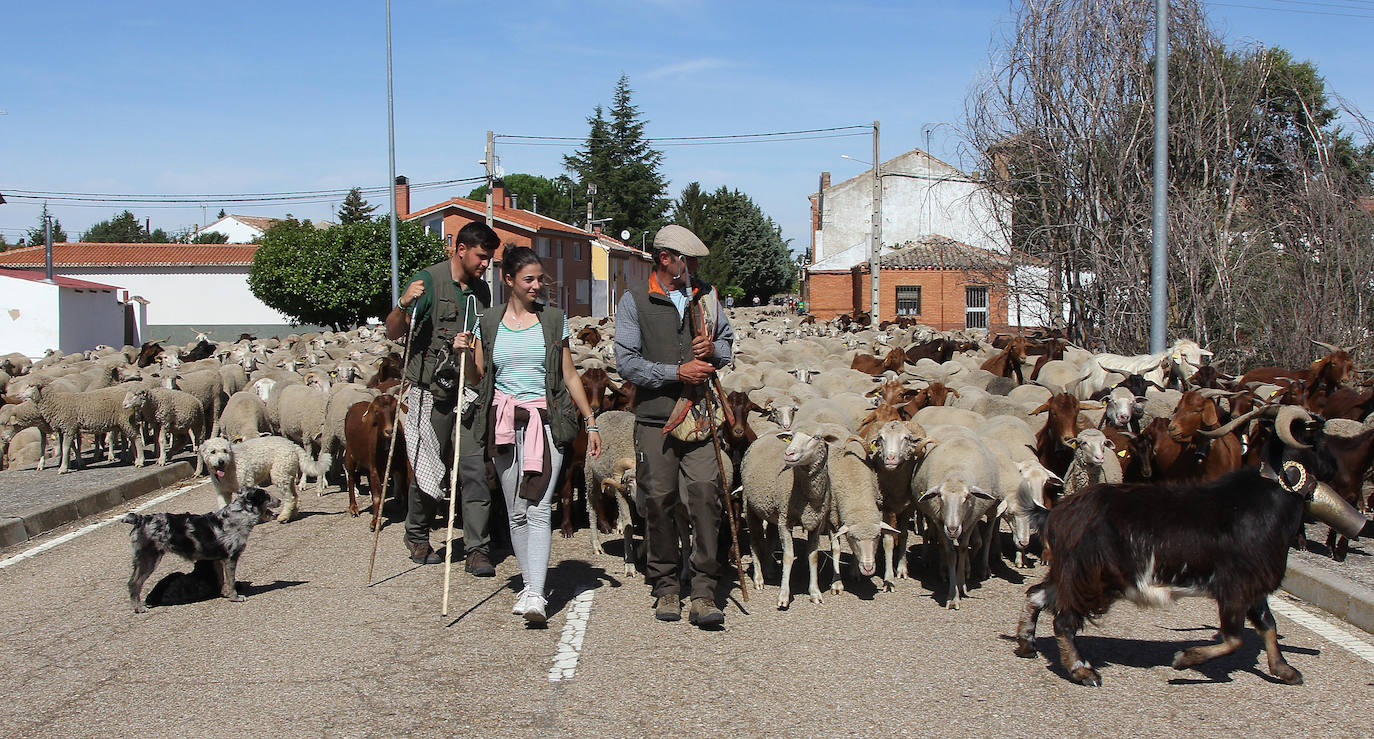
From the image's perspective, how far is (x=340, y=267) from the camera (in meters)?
48.8

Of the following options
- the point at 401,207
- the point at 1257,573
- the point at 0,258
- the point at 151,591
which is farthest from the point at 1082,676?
the point at 0,258

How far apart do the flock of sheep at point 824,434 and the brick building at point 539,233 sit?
44.2 metres

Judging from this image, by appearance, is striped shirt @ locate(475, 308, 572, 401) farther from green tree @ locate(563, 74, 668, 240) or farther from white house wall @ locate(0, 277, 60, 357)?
green tree @ locate(563, 74, 668, 240)

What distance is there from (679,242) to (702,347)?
62cm

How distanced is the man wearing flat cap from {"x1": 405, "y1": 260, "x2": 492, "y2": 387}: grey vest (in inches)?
62.5

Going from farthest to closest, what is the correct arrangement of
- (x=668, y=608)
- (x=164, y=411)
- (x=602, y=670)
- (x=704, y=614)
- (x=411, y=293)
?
(x=164, y=411) < (x=411, y=293) < (x=668, y=608) < (x=704, y=614) < (x=602, y=670)

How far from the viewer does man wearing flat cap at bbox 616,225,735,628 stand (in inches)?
255

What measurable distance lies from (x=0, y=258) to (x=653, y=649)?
77713 millimetres

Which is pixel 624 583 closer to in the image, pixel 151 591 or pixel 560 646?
pixel 560 646

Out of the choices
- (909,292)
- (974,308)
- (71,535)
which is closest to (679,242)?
(71,535)

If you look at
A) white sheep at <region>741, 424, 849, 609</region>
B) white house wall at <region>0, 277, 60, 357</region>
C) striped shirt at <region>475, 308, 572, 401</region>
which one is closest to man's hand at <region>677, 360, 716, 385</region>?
striped shirt at <region>475, 308, 572, 401</region>

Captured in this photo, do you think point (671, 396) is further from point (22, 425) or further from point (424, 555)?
point (22, 425)

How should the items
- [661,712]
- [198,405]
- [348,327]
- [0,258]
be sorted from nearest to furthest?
[661,712] < [198,405] < [348,327] < [0,258]

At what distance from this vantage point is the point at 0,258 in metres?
70.3
